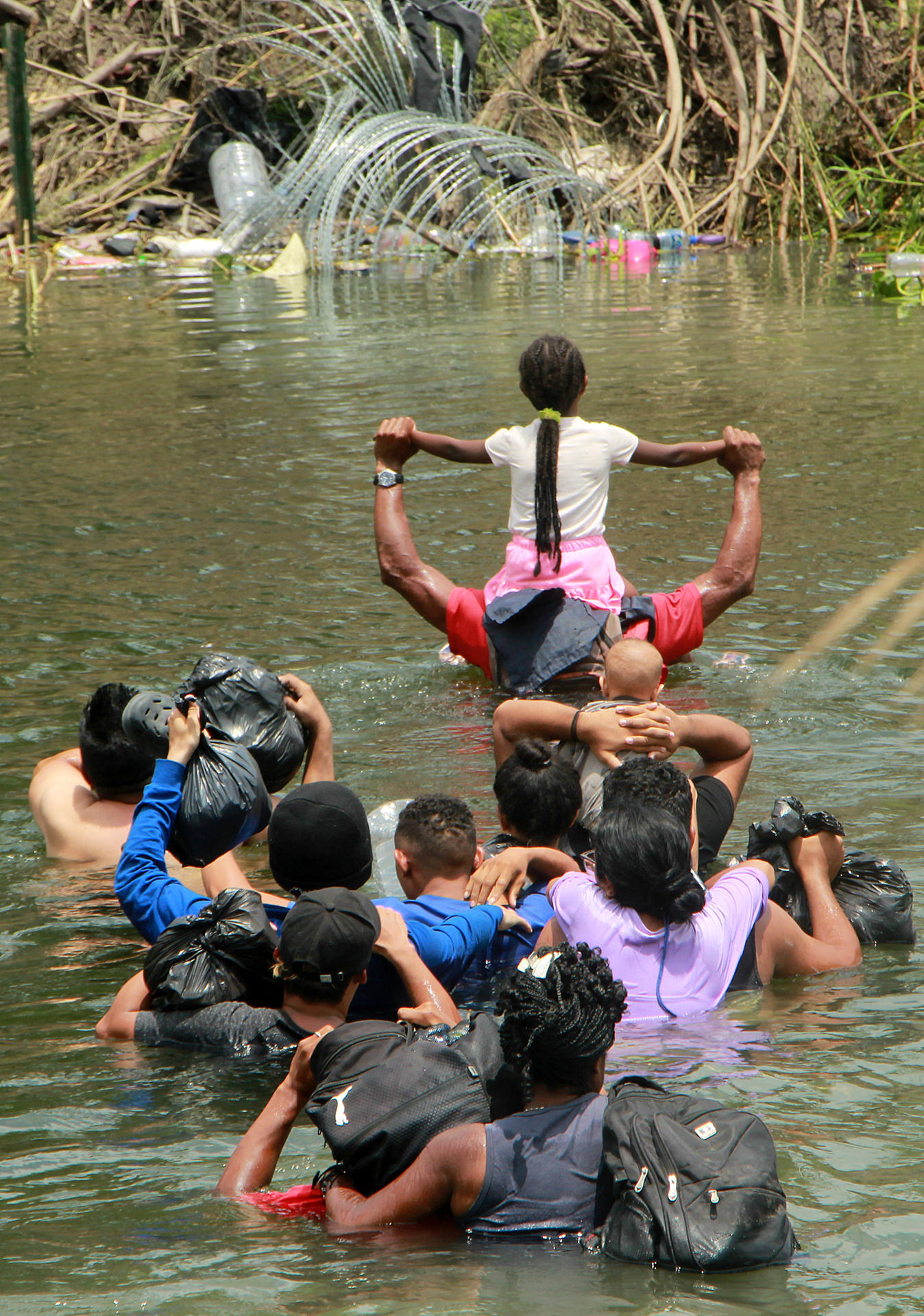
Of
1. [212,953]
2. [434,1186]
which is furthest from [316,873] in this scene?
[434,1186]

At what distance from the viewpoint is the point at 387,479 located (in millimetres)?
6359

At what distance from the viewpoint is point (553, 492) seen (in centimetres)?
593

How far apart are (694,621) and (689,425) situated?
4365 mm

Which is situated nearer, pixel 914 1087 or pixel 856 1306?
pixel 856 1306

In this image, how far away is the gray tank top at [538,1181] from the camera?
2.68 metres

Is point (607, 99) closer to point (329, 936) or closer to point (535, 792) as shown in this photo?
point (535, 792)

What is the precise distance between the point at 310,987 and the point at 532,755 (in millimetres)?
1106

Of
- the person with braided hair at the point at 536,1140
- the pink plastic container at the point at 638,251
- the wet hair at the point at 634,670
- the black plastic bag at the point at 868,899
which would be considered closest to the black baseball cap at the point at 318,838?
the person with braided hair at the point at 536,1140

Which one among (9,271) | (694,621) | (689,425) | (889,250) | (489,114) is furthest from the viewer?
(489,114)

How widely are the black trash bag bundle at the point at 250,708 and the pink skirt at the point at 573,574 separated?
1827 mm

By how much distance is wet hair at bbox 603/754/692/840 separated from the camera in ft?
11.6

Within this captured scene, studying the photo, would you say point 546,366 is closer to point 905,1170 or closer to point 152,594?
point 152,594

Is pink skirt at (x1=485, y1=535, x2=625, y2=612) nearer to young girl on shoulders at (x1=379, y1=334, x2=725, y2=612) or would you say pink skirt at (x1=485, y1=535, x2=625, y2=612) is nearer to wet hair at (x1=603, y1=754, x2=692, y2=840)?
young girl on shoulders at (x1=379, y1=334, x2=725, y2=612)

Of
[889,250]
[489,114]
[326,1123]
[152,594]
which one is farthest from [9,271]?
[326,1123]
